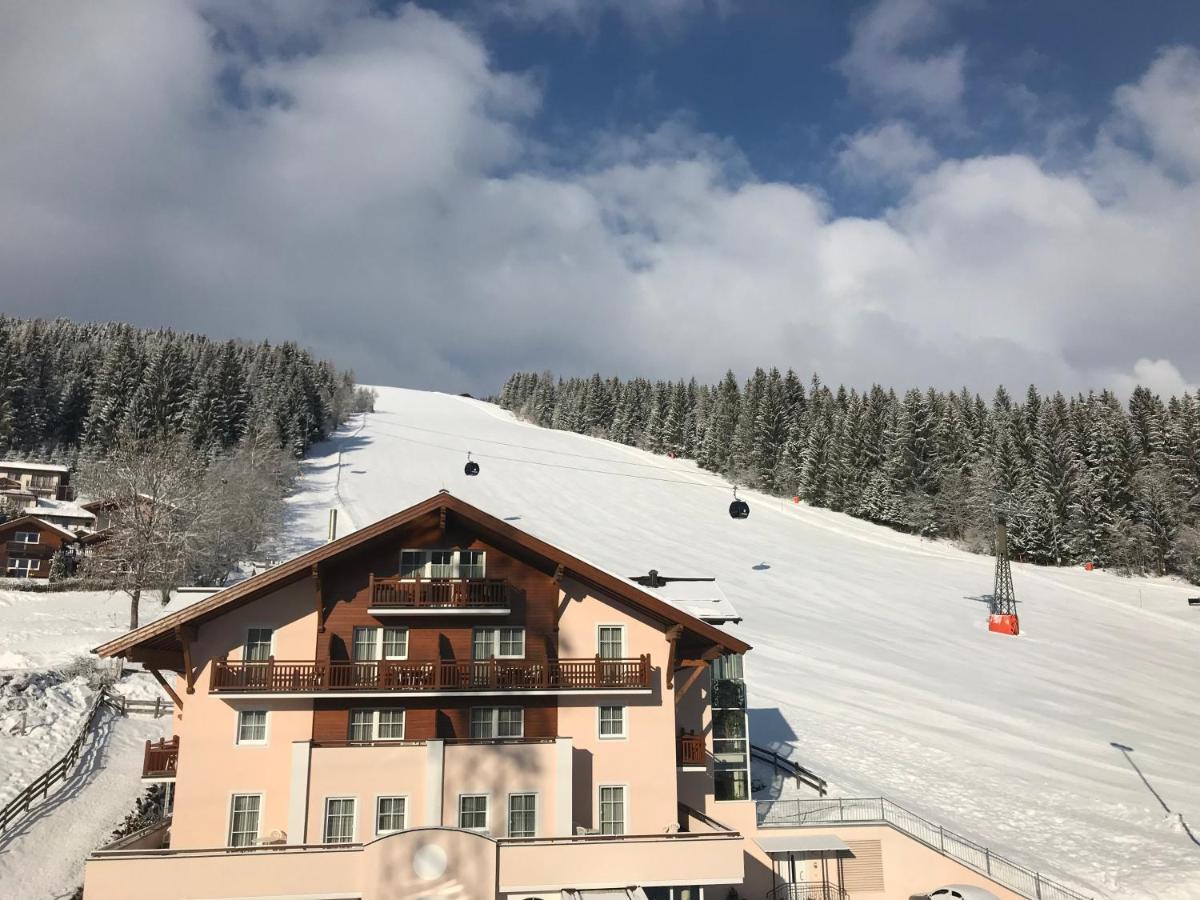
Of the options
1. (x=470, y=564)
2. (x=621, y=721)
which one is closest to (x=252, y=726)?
(x=470, y=564)

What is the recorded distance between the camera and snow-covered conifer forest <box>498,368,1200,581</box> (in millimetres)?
77688

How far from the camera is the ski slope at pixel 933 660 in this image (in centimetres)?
2870

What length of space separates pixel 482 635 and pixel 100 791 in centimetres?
1588

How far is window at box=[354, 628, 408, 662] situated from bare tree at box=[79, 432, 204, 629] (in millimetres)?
29229

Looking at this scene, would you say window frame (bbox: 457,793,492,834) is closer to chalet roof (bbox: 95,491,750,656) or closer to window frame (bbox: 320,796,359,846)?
window frame (bbox: 320,796,359,846)

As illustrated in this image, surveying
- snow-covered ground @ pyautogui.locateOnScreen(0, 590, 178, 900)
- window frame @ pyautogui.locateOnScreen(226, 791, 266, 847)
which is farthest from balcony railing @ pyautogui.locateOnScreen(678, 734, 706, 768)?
snow-covered ground @ pyautogui.locateOnScreen(0, 590, 178, 900)

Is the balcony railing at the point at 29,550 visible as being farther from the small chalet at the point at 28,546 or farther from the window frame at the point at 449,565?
the window frame at the point at 449,565

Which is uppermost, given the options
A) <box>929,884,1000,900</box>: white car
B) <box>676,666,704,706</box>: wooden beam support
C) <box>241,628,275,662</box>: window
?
<box>241,628,275,662</box>: window

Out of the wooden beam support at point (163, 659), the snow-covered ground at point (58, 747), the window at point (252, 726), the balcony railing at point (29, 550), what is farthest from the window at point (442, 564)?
the balcony railing at point (29, 550)

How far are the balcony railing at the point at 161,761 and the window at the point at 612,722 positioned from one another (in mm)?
12524

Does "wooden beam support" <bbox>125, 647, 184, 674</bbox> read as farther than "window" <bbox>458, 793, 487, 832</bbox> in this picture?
Yes

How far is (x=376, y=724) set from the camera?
2289 centimetres

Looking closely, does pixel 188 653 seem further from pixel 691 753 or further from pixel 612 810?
pixel 691 753

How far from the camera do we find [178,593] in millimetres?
25250
